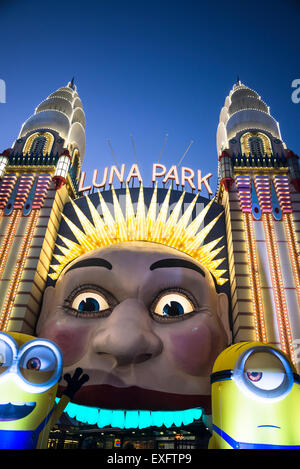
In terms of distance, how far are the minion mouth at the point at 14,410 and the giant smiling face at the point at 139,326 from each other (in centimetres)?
164

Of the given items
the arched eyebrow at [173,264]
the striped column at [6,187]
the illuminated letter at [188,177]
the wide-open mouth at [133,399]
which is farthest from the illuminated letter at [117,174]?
the wide-open mouth at [133,399]

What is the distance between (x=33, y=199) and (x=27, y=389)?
7925mm

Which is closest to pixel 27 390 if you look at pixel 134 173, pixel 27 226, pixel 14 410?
pixel 14 410

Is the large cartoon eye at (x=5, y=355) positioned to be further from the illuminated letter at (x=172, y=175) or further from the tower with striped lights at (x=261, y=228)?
the illuminated letter at (x=172, y=175)

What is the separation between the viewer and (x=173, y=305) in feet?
19.2

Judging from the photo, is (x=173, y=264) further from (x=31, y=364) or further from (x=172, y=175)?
(x=172, y=175)

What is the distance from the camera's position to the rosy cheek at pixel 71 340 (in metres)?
5.48

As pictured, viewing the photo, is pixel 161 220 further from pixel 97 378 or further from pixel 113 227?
pixel 97 378

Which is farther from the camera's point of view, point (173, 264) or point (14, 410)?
point (173, 264)

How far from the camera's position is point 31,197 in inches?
412

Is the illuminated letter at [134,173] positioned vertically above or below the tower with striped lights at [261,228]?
above

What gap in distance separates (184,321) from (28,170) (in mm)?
8227

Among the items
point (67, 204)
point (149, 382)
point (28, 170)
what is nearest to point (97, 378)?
point (149, 382)

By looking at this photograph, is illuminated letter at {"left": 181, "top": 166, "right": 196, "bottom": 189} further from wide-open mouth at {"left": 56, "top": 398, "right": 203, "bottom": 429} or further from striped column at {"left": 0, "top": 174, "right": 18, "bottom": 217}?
wide-open mouth at {"left": 56, "top": 398, "right": 203, "bottom": 429}
